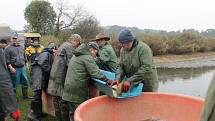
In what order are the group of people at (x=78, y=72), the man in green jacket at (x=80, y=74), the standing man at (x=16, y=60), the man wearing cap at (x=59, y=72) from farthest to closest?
the standing man at (x=16, y=60)
the man wearing cap at (x=59, y=72)
the man in green jacket at (x=80, y=74)
the group of people at (x=78, y=72)

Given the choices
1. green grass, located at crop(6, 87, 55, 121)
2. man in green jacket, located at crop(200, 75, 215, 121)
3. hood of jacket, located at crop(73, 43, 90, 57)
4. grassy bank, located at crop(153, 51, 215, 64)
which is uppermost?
man in green jacket, located at crop(200, 75, 215, 121)

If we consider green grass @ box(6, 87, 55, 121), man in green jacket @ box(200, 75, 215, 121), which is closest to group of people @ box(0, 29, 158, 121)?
green grass @ box(6, 87, 55, 121)

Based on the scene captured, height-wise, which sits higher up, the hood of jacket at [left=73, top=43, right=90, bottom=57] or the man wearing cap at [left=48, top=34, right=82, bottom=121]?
the hood of jacket at [left=73, top=43, right=90, bottom=57]

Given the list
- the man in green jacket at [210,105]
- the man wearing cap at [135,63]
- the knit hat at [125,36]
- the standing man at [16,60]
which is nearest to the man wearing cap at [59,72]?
the man wearing cap at [135,63]

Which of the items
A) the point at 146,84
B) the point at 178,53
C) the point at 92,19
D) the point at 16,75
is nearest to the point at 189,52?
the point at 178,53

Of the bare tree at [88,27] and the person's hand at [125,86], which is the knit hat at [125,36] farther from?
the bare tree at [88,27]

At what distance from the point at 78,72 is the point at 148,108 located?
113 centimetres

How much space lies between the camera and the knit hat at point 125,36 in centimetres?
462

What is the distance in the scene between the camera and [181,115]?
4.44 m

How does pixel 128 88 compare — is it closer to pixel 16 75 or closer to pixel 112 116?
pixel 112 116

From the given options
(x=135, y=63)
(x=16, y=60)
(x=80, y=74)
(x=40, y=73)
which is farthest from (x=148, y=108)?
(x=16, y=60)

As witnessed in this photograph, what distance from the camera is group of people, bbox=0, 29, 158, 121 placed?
466 centimetres

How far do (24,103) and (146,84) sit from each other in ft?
13.7

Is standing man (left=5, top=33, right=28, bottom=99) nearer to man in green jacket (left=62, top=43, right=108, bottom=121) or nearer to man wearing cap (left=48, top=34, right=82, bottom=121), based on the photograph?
man wearing cap (left=48, top=34, right=82, bottom=121)
